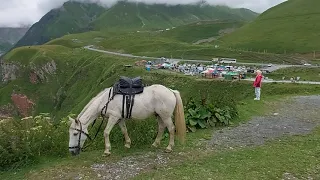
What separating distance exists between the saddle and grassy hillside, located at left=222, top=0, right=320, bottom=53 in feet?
424

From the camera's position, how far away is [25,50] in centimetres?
19450

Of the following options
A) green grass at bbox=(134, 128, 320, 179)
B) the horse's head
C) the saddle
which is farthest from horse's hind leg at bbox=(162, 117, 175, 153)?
the horse's head

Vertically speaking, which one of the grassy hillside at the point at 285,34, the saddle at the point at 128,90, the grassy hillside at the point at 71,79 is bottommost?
the grassy hillside at the point at 71,79

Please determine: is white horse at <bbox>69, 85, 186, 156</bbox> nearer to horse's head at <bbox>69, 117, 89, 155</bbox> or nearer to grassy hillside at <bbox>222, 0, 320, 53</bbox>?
horse's head at <bbox>69, 117, 89, 155</bbox>

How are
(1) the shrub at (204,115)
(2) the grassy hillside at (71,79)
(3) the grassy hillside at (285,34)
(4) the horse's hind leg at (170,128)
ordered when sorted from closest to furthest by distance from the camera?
1. (4) the horse's hind leg at (170,128)
2. (1) the shrub at (204,115)
3. (2) the grassy hillside at (71,79)
4. (3) the grassy hillside at (285,34)

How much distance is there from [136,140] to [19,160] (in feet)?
14.5

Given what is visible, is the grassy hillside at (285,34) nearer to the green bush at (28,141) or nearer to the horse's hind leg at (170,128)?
the horse's hind leg at (170,128)

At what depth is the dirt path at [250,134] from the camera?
11812mm

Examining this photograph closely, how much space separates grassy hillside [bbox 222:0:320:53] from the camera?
5689 inches

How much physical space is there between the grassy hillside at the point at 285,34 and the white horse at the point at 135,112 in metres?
129

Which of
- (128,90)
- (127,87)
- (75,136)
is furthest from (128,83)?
(75,136)

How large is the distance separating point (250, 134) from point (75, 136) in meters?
8.23

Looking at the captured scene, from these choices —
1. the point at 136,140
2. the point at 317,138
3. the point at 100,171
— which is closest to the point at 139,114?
the point at 136,140

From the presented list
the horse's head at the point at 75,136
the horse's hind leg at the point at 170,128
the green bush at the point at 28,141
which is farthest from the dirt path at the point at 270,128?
the green bush at the point at 28,141
